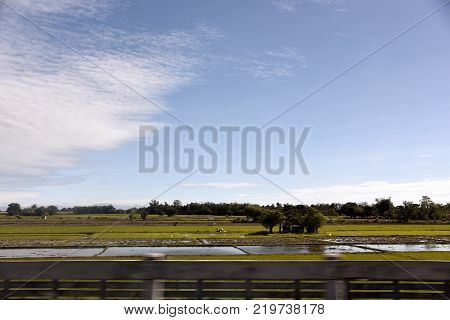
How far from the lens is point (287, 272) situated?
4.26 m

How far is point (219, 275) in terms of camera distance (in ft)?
14.0

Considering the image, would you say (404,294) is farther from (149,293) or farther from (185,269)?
(149,293)

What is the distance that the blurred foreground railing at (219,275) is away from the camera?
14.0 ft

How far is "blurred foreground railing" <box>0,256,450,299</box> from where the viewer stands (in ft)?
14.0

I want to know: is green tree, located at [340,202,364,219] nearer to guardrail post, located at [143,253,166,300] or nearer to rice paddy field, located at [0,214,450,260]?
rice paddy field, located at [0,214,450,260]

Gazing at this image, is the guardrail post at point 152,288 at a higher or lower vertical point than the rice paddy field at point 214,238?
higher

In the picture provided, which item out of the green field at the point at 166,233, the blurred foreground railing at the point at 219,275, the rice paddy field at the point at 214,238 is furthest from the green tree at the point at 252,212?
the blurred foreground railing at the point at 219,275

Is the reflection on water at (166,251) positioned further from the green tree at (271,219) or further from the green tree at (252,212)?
the green tree at (252,212)

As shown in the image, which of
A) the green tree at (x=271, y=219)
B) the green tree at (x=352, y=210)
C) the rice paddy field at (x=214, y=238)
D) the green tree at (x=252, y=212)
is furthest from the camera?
the green tree at (x=352, y=210)

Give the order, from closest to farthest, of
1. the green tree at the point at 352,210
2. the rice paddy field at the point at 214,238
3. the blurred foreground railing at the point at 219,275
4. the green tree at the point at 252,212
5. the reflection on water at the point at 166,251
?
the blurred foreground railing at the point at 219,275 < the reflection on water at the point at 166,251 < the rice paddy field at the point at 214,238 < the green tree at the point at 252,212 < the green tree at the point at 352,210

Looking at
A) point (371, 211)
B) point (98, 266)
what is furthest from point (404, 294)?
point (371, 211)

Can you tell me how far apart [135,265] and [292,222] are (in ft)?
240
